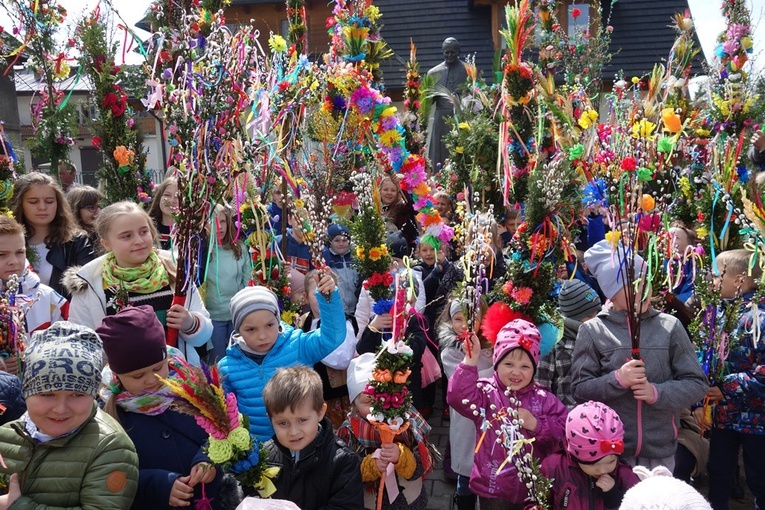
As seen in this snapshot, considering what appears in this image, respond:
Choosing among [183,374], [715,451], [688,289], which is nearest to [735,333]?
[715,451]

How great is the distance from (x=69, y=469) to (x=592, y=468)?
205 centimetres

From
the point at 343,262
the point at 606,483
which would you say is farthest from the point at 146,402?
the point at 343,262

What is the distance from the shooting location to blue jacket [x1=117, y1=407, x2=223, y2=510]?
8.13 feet

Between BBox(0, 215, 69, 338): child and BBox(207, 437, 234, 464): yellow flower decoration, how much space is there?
174cm

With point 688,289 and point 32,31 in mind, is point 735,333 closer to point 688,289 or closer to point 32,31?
point 688,289

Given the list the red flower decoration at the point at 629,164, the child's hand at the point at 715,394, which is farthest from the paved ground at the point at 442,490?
the red flower decoration at the point at 629,164

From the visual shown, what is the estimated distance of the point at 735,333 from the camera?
3518 mm

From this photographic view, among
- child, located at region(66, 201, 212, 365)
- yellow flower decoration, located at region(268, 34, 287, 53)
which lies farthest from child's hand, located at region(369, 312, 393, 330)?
yellow flower decoration, located at region(268, 34, 287, 53)

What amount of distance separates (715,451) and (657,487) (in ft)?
6.70

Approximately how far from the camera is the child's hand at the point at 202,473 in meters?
2.39

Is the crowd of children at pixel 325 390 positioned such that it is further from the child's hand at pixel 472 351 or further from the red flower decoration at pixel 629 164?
the red flower decoration at pixel 629 164

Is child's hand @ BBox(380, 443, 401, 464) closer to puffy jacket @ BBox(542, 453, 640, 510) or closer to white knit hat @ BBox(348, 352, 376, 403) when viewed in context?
white knit hat @ BBox(348, 352, 376, 403)

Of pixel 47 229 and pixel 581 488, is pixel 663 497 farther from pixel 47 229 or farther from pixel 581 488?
pixel 47 229

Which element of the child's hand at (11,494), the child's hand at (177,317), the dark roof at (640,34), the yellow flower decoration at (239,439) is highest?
the dark roof at (640,34)
